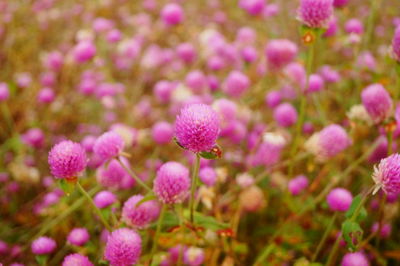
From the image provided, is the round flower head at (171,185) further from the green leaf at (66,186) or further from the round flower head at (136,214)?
the green leaf at (66,186)

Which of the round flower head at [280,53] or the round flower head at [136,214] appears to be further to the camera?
the round flower head at [280,53]

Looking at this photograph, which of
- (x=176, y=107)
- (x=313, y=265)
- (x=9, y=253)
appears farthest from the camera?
(x=176, y=107)

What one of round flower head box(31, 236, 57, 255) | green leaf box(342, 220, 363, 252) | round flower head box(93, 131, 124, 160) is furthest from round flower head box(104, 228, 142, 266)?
green leaf box(342, 220, 363, 252)

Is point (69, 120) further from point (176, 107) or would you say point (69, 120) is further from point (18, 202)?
point (176, 107)

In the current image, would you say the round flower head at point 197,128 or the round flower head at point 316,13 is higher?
the round flower head at point 316,13

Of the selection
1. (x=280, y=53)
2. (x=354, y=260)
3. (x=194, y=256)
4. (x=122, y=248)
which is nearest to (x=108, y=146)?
(x=122, y=248)

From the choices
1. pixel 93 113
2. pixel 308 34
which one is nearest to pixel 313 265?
pixel 308 34

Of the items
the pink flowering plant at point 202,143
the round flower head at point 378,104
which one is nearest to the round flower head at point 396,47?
the pink flowering plant at point 202,143
